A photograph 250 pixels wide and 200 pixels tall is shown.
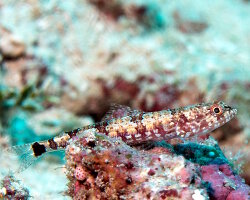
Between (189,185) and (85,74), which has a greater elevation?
(189,185)

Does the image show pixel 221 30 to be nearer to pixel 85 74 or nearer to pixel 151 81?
pixel 151 81

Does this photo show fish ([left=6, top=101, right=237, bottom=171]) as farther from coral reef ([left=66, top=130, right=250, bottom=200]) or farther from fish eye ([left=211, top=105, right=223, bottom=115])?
coral reef ([left=66, top=130, right=250, bottom=200])

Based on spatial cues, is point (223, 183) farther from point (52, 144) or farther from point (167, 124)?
→ point (52, 144)

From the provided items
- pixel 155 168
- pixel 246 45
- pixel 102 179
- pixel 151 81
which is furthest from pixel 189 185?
pixel 246 45

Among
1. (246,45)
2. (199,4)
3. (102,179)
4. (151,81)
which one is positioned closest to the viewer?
(102,179)

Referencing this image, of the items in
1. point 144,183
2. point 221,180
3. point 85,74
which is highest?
point 144,183

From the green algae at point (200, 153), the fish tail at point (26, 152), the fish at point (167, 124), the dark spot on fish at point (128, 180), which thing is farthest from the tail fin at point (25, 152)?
the green algae at point (200, 153)

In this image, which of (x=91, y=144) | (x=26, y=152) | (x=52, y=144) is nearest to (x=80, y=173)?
(x=91, y=144)
